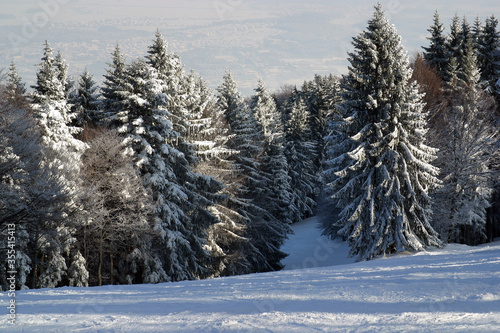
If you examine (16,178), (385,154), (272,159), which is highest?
(272,159)

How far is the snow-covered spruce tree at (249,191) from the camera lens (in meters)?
31.0

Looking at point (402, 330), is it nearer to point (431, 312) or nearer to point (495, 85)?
point (431, 312)

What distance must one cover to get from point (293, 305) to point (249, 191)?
25819 mm

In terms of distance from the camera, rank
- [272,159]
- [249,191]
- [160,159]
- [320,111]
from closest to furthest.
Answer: [160,159]
[249,191]
[272,159]
[320,111]

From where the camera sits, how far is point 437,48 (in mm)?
44031

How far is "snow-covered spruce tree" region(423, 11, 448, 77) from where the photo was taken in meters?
43.2

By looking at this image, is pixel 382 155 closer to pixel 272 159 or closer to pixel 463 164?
pixel 463 164

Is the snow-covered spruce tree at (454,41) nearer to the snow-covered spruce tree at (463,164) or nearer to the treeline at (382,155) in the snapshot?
the snow-covered spruce tree at (463,164)

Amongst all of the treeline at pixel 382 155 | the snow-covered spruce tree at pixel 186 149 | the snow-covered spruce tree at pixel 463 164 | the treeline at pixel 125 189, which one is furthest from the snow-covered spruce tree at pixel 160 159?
the snow-covered spruce tree at pixel 463 164

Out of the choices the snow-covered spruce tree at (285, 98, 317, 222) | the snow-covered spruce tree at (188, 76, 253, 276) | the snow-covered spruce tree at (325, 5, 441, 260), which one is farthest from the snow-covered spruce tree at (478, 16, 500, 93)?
the snow-covered spruce tree at (188, 76, 253, 276)

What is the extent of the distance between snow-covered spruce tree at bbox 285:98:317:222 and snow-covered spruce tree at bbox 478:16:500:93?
19.2 meters

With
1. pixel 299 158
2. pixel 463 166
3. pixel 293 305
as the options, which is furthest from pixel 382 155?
pixel 299 158

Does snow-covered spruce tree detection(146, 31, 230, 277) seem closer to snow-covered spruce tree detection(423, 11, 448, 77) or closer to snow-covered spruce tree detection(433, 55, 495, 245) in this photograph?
snow-covered spruce tree detection(433, 55, 495, 245)

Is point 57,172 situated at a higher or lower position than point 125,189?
higher
